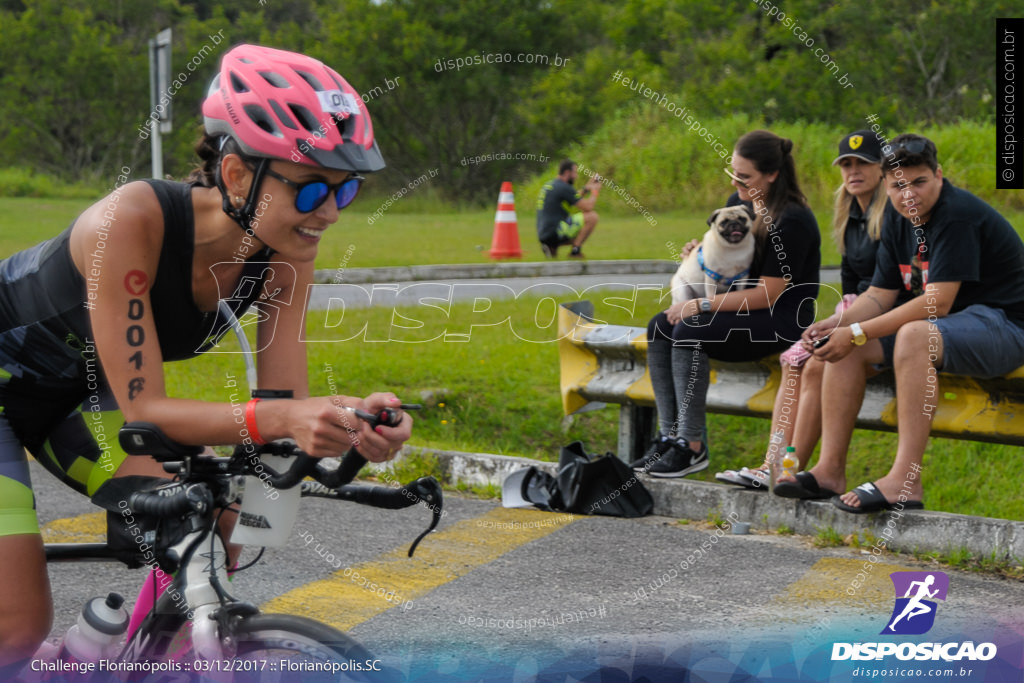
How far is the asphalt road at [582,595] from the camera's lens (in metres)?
3.88

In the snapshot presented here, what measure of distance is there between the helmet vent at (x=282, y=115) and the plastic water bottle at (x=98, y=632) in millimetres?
1202

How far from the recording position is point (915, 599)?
434cm

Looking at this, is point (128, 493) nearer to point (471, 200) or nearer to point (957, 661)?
point (957, 661)

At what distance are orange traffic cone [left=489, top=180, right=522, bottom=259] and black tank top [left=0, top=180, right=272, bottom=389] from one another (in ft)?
35.8

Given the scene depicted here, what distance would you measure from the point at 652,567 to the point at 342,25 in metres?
25.8

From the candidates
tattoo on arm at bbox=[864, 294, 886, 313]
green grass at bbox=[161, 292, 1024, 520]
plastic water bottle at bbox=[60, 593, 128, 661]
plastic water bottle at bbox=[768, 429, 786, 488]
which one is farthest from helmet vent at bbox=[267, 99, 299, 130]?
green grass at bbox=[161, 292, 1024, 520]

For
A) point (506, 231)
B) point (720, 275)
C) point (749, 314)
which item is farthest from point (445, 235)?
point (749, 314)

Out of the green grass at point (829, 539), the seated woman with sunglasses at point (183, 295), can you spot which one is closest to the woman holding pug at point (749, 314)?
the green grass at point (829, 539)

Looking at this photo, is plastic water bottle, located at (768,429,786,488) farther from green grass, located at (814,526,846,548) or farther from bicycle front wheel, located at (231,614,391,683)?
bicycle front wheel, located at (231,614,391,683)

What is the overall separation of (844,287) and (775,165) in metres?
0.75

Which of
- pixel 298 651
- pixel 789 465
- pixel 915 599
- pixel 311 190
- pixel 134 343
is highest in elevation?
pixel 311 190

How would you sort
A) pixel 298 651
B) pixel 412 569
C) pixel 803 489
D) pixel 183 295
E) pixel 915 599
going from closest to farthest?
pixel 298 651 < pixel 183 295 < pixel 915 599 < pixel 412 569 < pixel 803 489

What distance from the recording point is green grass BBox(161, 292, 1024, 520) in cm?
595

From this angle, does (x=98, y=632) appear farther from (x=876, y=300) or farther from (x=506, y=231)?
(x=506, y=231)
